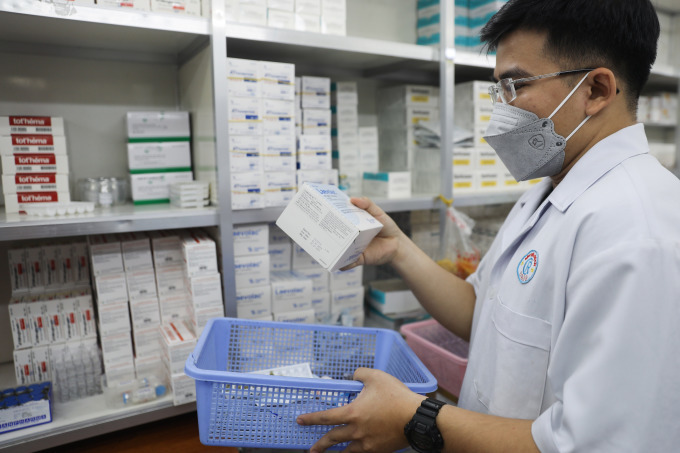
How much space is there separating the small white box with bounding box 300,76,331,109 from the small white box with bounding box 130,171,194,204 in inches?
20.5

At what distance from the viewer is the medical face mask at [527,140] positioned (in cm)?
91

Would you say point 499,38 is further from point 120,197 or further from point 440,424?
point 120,197

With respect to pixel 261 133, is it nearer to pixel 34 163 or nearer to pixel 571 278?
pixel 34 163

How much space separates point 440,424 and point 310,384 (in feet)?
0.91

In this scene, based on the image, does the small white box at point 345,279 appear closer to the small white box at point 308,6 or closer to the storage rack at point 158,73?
the storage rack at point 158,73

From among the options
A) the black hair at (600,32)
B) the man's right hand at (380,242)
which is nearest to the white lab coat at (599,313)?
the black hair at (600,32)

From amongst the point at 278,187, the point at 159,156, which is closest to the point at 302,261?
the point at 278,187

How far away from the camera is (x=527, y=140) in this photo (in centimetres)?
95

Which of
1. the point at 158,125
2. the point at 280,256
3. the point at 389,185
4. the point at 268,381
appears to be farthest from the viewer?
the point at 389,185

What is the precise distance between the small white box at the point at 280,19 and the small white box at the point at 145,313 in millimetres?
1014

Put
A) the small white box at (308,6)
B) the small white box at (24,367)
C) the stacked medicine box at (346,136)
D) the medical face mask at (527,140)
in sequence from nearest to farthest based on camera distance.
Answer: the medical face mask at (527,140)
the small white box at (24,367)
the small white box at (308,6)
the stacked medicine box at (346,136)

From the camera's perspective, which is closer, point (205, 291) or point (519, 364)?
point (519, 364)

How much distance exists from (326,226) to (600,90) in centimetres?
63

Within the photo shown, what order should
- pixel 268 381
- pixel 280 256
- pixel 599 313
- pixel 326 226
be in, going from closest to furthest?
pixel 599 313 < pixel 268 381 < pixel 326 226 < pixel 280 256
